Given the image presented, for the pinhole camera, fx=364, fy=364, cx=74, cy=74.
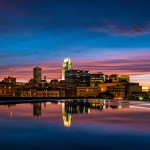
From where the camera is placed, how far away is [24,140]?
21859 mm

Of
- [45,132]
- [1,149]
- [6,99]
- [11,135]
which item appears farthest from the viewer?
[6,99]

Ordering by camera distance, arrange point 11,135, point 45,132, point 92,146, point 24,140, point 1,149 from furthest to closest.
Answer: point 45,132 → point 11,135 → point 24,140 → point 92,146 → point 1,149

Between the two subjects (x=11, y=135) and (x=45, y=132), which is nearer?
(x=11, y=135)

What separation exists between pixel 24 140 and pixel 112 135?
6.16m

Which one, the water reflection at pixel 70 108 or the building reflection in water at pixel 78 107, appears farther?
the water reflection at pixel 70 108

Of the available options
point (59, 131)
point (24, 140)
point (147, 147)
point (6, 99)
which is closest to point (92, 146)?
point (147, 147)

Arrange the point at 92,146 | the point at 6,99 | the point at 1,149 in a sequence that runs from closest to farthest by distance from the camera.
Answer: the point at 1,149
the point at 92,146
the point at 6,99

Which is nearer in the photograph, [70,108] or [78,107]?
[70,108]

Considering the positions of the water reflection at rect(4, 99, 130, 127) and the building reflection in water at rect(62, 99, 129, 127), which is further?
the water reflection at rect(4, 99, 130, 127)

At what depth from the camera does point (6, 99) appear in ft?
341

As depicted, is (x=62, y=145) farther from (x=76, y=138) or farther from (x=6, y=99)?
(x=6, y=99)

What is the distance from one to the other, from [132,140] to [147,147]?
2.66 m

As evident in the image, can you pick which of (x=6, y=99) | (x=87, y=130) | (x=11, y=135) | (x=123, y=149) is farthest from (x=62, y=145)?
(x=6, y=99)

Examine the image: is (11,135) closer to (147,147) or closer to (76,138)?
(76,138)
